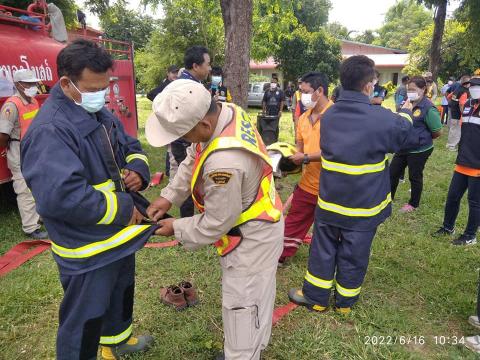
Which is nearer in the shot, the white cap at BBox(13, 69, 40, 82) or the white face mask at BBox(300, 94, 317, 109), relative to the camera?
the white face mask at BBox(300, 94, 317, 109)

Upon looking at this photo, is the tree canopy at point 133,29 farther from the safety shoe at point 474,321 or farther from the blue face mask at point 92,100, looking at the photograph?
the safety shoe at point 474,321

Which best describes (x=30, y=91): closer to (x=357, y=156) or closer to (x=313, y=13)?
(x=357, y=156)

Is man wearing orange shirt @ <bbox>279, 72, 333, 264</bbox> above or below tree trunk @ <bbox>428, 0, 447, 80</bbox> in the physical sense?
below

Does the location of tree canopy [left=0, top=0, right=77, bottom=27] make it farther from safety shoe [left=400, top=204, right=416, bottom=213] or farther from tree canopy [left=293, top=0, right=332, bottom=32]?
tree canopy [left=293, top=0, right=332, bottom=32]

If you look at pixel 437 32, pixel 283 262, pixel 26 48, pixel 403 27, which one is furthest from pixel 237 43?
pixel 403 27

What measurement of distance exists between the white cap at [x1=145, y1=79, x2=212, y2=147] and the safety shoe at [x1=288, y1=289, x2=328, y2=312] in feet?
7.17

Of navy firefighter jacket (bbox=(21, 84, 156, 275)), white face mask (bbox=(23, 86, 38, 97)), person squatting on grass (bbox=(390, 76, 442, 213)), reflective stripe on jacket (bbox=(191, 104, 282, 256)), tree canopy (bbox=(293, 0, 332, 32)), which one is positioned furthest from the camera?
tree canopy (bbox=(293, 0, 332, 32))

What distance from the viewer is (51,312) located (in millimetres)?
3188

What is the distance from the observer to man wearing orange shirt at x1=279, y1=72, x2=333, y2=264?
11.7 ft

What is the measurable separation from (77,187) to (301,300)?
7.71 ft

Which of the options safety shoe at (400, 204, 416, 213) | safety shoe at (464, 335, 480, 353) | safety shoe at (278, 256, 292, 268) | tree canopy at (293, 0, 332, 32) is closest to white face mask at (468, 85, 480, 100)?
safety shoe at (400, 204, 416, 213)

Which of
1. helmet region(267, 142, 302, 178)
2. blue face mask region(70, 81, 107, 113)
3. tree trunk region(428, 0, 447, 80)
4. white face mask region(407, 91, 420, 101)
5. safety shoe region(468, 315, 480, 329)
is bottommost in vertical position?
safety shoe region(468, 315, 480, 329)

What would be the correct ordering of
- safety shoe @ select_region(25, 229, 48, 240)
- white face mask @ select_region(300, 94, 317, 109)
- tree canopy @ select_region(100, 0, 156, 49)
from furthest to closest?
tree canopy @ select_region(100, 0, 156, 49)
safety shoe @ select_region(25, 229, 48, 240)
white face mask @ select_region(300, 94, 317, 109)

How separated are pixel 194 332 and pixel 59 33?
5119 millimetres
